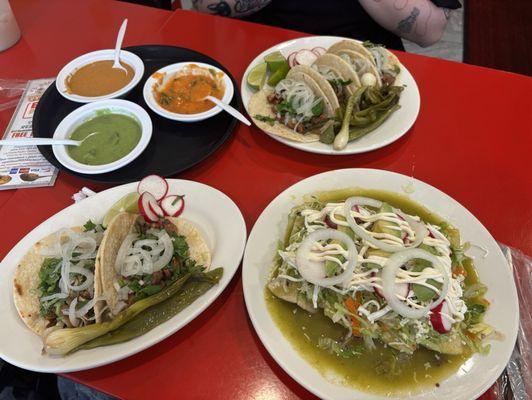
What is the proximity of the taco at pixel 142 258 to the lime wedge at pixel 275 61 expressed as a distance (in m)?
1.04

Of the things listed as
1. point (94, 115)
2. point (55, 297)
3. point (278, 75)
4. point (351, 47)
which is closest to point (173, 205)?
point (55, 297)

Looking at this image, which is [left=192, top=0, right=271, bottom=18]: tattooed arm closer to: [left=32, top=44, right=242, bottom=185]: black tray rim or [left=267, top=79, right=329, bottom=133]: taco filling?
[left=32, top=44, right=242, bottom=185]: black tray rim

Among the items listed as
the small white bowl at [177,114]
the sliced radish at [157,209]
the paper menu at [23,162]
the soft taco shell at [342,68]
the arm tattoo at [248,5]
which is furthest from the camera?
the arm tattoo at [248,5]

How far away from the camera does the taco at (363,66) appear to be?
2.12 m

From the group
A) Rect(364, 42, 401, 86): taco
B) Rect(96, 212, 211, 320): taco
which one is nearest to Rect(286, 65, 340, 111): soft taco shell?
Rect(364, 42, 401, 86): taco

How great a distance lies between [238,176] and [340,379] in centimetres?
101

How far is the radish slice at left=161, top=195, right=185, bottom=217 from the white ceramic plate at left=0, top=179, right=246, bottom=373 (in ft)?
0.09

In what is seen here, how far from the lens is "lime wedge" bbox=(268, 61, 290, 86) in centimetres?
220

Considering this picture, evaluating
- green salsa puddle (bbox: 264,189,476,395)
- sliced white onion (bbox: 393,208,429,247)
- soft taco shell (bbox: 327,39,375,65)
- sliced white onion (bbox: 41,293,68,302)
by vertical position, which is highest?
soft taco shell (bbox: 327,39,375,65)

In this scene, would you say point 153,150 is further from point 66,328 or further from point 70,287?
point 66,328

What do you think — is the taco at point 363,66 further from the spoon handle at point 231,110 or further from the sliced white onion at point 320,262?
the sliced white onion at point 320,262

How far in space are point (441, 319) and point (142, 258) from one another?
1.04 metres

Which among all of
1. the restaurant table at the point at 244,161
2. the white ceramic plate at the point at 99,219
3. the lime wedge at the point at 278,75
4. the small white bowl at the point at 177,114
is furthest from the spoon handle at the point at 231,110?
the white ceramic plate at the point at 99,219

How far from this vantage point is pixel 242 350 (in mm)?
1453
